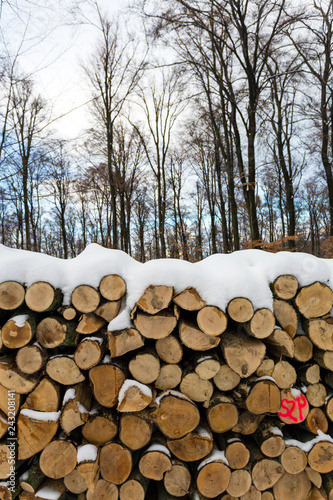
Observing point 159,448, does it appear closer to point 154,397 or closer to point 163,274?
point 154,397

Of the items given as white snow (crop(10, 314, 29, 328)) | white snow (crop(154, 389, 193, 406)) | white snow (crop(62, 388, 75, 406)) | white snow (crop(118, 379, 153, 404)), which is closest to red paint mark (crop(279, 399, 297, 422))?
white snow (crop(154, 389, 193, 406))

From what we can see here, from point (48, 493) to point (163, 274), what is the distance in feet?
5.64

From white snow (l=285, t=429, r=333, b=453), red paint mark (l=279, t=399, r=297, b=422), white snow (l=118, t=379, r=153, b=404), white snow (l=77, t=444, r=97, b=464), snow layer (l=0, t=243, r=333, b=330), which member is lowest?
white snow (l=285, t=429, r=333, b=453)

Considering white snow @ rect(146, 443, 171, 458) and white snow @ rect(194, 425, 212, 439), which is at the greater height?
Result: white snow @ rect(194, 425, 212, 439)

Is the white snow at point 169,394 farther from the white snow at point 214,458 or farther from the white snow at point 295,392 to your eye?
the white snow at point 295,392

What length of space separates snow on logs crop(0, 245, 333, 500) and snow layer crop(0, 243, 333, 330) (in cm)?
1

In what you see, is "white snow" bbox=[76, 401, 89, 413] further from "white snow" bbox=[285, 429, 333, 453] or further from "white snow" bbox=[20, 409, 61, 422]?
"white snow" bbox=[285, 429, 333, 453]

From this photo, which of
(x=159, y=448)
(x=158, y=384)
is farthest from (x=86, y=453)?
(x=158, y=384)

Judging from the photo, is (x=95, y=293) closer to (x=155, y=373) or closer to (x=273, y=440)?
(x=155, y=373)

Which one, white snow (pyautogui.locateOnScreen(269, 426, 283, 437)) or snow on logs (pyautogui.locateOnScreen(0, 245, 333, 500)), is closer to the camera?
snow on logs (pyautogui.locateOnScreen(0, 245, 333, 500))

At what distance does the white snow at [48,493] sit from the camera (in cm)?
164

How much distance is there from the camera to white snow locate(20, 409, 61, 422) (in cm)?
166

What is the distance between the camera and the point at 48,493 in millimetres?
1658

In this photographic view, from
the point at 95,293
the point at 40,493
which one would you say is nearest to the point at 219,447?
the point at 40,493
